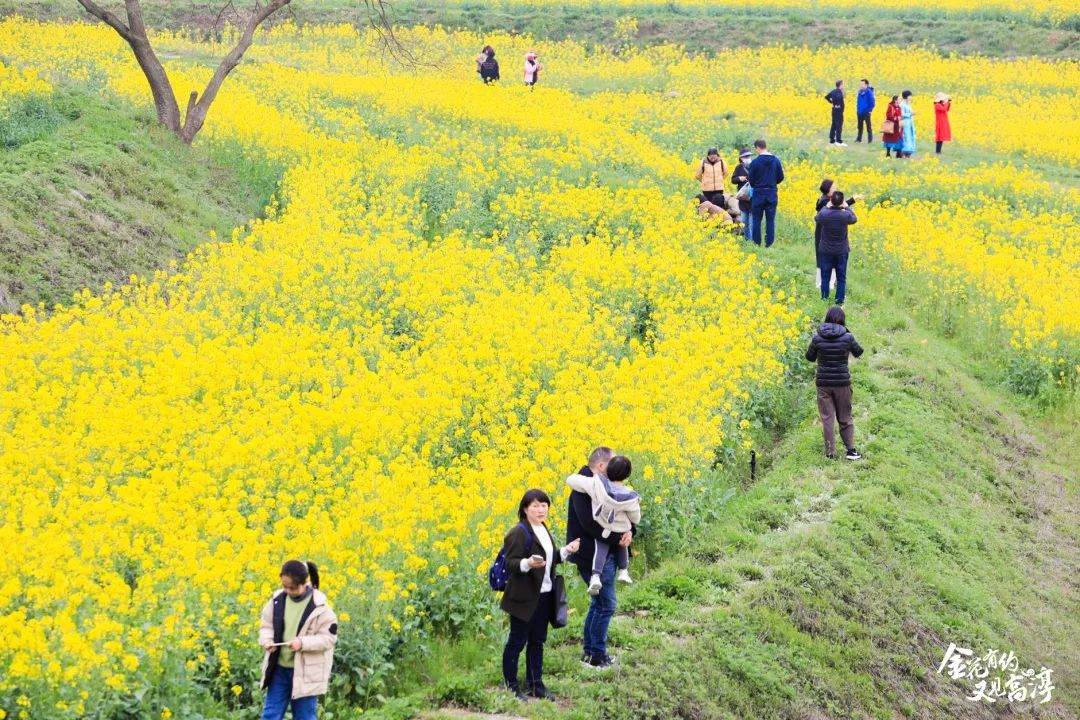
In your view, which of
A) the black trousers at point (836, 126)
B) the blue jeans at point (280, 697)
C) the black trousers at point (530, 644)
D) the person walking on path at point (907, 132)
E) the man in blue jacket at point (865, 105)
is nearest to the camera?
the blue jeans at point (280, 697)

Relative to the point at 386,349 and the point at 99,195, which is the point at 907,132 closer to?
the point at 386,349

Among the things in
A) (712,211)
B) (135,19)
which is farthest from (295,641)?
(135,19)

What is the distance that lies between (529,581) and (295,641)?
176 centimetres

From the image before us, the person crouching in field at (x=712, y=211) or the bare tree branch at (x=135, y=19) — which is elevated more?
the bare tree branch at (x=135, y=19)

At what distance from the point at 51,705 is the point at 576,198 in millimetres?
16524

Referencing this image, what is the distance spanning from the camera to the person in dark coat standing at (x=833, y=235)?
17453 mm

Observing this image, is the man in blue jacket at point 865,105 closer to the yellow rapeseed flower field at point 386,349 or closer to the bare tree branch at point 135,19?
the yellow rapeseed flower field at point 386,349

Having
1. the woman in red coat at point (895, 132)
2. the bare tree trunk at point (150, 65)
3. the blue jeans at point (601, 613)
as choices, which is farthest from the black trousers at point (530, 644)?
the woman in red coat at point (895, 132)

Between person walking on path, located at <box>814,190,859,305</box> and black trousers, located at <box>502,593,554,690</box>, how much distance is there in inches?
419

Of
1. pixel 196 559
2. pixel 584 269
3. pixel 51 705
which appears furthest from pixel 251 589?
pixel 584 269

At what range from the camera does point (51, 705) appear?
738cm

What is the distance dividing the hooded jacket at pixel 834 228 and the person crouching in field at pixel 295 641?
1209 centimetres

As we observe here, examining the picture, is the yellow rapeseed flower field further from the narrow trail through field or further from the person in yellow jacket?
the narrow trail through field

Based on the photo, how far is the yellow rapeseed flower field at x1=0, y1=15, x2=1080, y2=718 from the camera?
8773 millimetres
